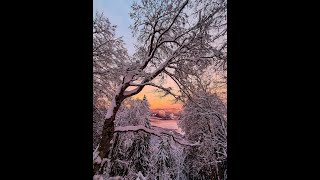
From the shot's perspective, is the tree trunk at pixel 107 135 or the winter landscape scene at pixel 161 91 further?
the tree trunk at pixel 107 135

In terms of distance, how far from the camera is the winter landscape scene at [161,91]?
2.41 metres

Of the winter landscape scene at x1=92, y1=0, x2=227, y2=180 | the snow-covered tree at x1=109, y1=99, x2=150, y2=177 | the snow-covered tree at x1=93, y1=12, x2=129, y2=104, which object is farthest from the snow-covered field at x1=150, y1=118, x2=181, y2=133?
the snow-covered tree at x1=93, y1=12, x2=129, y2=104

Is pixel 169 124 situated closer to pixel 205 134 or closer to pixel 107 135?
pixel 205 134

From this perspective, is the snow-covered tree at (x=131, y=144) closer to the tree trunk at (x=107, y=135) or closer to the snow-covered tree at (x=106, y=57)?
the tree trunk at (x=107, y=135)

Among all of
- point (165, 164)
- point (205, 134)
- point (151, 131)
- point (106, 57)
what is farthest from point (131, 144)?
point (106, 57)

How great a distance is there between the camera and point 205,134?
2.46m

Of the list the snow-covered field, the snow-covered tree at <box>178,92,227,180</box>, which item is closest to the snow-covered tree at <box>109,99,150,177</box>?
the snow-covered field

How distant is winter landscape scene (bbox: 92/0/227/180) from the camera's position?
2.41 m

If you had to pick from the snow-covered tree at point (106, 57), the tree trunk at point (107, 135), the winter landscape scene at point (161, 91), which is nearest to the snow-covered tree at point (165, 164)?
the winter landscape scene at point (161, 91)

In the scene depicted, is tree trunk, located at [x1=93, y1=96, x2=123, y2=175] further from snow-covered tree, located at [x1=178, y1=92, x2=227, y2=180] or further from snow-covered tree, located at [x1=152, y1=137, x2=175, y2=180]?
snow-covered tree, located at [x1=178, y1=92, x2=227, y2=180]

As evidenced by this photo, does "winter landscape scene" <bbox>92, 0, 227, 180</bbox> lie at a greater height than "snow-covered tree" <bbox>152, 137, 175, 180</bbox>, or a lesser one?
greater

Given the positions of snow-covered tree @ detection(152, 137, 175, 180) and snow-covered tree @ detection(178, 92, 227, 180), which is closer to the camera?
snow-covered tree @ detection(178, 92, 227, 180)

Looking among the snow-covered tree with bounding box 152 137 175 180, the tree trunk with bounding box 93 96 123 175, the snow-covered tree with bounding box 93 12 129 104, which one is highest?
the snow-covered tree with bounding box 93 12 129 104
